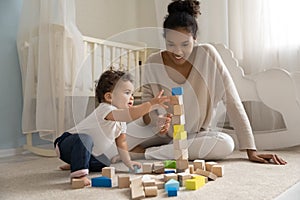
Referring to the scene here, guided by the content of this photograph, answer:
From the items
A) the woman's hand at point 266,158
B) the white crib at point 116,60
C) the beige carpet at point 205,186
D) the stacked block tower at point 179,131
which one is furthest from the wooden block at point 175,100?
the woman's hand at point 266,158

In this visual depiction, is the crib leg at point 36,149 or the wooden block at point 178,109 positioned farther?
the crib leg at point 36,149

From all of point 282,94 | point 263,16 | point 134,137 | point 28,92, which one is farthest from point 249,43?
point 28,92

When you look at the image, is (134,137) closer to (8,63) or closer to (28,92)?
(28,92)

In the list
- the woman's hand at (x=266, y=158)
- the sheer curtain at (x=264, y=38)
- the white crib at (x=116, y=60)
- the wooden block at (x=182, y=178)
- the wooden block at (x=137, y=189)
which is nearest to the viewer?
the wooden block at (x=137, y=189)

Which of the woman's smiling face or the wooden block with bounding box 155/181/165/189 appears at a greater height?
the woman's smiling face

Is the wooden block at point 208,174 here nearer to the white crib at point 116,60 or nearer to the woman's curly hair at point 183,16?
the white crib at point 116,60

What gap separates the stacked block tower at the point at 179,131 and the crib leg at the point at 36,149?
75 centimetres

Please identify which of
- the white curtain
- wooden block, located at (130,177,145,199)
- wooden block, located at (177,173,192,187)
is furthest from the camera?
the white curtain

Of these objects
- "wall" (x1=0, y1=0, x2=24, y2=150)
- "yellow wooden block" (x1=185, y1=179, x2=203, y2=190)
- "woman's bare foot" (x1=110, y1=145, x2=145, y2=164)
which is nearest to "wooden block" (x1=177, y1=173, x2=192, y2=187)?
"yellow wooden block" (x1=185, y1=179, x2=203, y2=190)

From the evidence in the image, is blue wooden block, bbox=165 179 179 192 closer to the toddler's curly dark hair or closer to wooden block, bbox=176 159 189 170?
wooden block, bbox=176 159 189 170

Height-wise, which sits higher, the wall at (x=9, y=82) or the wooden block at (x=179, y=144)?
the wall at (x=9, y=82)

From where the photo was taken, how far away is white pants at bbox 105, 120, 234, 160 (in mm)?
1151

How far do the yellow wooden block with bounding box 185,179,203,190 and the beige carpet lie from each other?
0.05ft

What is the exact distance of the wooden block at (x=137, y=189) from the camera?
2.76 ft
